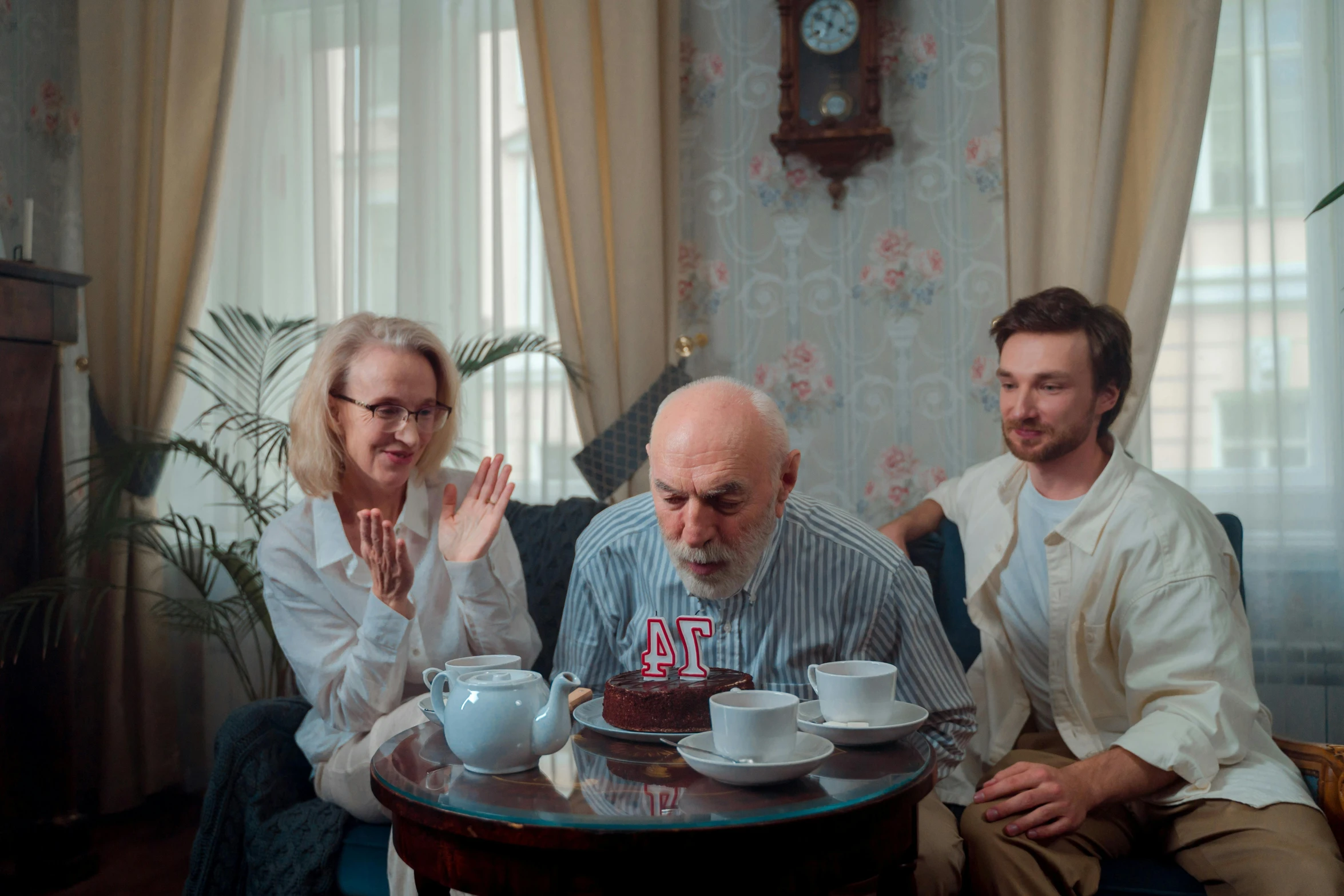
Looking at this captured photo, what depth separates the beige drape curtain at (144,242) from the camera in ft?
11.5

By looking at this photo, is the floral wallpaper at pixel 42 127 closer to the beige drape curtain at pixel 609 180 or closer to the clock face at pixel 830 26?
the beige drape curtain at pixel 609 180

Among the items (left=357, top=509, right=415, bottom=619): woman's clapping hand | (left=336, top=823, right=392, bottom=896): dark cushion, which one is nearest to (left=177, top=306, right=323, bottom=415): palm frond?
(left=357, top=509, right=415, bottom=619): woman's clapping hand

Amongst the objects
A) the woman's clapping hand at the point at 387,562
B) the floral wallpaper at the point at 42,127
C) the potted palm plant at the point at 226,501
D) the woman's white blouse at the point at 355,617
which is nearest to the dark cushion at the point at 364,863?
the woman's white blouse at the point at 355,617

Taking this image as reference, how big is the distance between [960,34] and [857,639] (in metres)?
2.04

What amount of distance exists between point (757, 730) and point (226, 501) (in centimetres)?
295

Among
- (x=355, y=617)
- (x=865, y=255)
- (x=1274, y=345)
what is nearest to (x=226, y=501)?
(x=355, y=617)

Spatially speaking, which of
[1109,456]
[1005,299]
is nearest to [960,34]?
[1005,299]

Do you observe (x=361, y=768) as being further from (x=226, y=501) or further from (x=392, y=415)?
(x=226, y=501)

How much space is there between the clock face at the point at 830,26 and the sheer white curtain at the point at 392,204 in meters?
0.95

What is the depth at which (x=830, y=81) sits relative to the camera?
301 centimetres

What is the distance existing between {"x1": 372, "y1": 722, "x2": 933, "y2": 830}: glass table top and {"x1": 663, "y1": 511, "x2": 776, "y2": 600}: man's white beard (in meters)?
0.33

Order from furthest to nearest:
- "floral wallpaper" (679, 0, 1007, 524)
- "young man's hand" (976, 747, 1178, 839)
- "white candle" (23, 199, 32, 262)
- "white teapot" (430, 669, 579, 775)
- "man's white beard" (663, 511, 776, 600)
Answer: "floral wallpaper" (679, 0, 1007, 524) → "white candle" (23, 199, 32, 262) → "young man's hand" (976, 747, 1178, 839) → "man's white beard" (663, 511, 776, 600) → "white teapot" (430, 669, 579, 775)

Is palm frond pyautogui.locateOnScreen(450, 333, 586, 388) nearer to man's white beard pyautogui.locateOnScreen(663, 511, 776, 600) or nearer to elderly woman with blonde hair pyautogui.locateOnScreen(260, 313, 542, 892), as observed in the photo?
elderly woman with blonde hair pyautogui.locateOnScreen(260, 313, 542, 892)

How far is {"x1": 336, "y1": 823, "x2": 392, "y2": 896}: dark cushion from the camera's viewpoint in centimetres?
191
